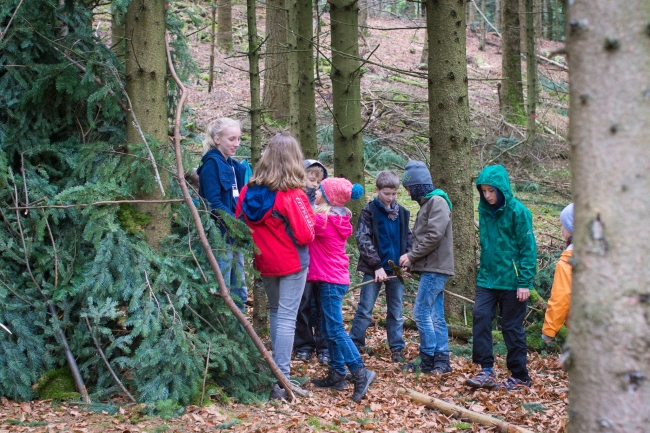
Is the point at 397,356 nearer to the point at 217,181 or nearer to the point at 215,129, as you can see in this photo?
the point at 217,181

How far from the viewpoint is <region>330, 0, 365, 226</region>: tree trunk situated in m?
8.20

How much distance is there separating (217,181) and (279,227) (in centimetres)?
105

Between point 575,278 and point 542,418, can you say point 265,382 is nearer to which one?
point 542,418

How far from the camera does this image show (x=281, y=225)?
481 centimetres

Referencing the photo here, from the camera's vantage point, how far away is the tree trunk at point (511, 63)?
1586 centimetres

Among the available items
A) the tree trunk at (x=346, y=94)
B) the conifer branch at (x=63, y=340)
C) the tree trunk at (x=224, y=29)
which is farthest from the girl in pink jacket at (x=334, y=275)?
the tree trunk at (x=224, y=29)

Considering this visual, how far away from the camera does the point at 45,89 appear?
4902 mm

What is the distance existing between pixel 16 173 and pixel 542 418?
Result: 4548 millimetres

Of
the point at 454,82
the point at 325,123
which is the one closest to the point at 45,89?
the point at 454,82

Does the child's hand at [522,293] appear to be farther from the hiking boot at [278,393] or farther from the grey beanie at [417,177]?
the hiking boot at [278,393]

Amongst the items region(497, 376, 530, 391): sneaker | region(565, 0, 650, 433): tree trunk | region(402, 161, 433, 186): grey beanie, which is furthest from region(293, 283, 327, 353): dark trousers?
region(565, 0, 650, 433): tree trunk

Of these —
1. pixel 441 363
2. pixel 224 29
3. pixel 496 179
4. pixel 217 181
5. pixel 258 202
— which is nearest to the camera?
pixel 258 202

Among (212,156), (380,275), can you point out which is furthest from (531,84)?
(212,156)

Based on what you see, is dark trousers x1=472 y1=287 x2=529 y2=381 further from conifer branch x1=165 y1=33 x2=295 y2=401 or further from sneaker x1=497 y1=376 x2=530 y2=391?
conifer branch x1=165 y1=33 x2=295 y2=401
